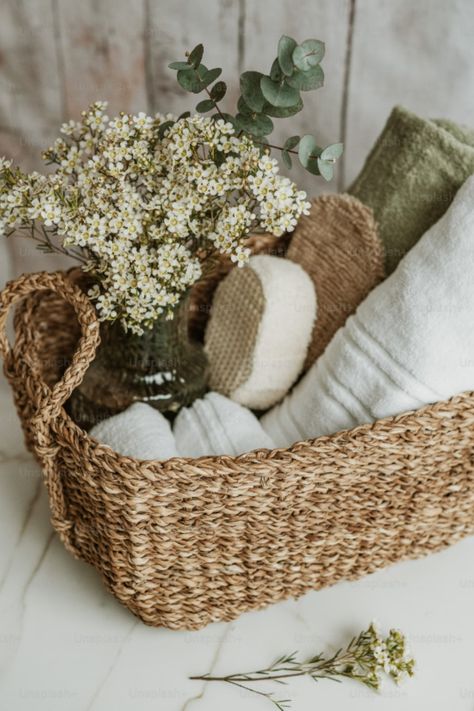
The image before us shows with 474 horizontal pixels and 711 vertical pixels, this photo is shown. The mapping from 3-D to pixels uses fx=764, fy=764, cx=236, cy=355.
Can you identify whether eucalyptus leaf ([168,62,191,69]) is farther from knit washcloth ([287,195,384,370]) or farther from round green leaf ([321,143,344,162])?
knit washcloth ([287,195,384,370])

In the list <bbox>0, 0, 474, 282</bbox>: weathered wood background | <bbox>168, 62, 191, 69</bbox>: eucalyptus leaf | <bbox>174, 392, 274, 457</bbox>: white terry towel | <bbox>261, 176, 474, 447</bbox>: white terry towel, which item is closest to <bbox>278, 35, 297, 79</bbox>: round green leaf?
<bbox>168, 62, 191, 69</bbox>: eucalyptus leaf

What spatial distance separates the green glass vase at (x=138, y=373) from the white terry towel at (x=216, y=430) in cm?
4

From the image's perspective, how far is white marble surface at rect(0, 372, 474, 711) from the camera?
0.77 m

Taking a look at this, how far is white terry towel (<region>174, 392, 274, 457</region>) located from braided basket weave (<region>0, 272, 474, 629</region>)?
0.12 m

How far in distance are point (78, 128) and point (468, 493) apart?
0.61 meters

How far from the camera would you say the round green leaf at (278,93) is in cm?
70

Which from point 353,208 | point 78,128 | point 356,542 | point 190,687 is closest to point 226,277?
point 353,208

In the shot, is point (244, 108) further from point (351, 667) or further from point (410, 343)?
point (351, 667)

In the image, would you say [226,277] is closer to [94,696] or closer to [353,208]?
[353,208]

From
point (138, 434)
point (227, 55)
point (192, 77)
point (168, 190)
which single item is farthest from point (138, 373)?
point (227, 55)

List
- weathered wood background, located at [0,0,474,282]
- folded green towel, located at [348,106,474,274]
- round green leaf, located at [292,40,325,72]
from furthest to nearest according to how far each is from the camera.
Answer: weathered wood background, located at [0,0,474,282] → folded green towel, located at [348,106,474,274] → round green leaf, located at [292,40,325,72]

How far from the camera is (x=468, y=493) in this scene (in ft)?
2.92

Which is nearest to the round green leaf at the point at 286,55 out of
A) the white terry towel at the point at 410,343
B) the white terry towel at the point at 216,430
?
the white terry towel at the point at 410,343

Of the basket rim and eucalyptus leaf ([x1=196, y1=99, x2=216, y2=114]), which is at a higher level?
eucalyptus leaf ([x1=196, y1=99, x2=216, y2=114])
